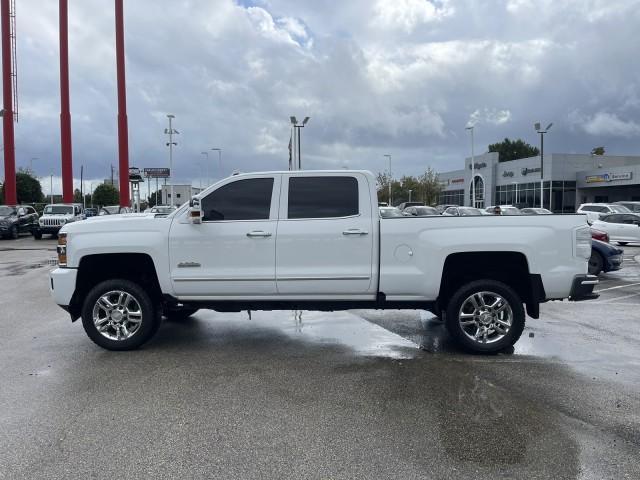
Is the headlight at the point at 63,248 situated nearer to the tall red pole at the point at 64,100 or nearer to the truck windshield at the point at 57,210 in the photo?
the truck windshield at the point at 57,210

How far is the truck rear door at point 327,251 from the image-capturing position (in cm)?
626

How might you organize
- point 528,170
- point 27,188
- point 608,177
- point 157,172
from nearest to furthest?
point 608,177, point 528,170, point 157,172, point 27,188

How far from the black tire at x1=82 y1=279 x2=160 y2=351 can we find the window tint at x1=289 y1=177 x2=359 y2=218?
78.4 inches

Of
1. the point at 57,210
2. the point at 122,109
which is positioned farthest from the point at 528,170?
the point at 57,210

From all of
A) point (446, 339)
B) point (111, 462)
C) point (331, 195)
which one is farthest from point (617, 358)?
point (111, 462)

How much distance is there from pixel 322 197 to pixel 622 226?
66.4 feet

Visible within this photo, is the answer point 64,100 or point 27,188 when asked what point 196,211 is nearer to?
point 64,100

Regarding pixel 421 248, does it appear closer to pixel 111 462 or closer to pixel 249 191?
pixel 249 191

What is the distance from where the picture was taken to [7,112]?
43.0 metres

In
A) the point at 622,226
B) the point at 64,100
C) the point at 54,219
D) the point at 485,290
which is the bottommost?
the point at 485,290

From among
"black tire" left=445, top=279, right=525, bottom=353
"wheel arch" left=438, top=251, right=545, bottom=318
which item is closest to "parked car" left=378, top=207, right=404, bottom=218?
"wheel arch" left=438, top=251, right=545, bottom=318

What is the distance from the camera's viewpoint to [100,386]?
5.38 m

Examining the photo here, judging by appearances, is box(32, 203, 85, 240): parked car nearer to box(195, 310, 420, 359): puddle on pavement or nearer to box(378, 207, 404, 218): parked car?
box(195, 310, 420, 359): puddle on pavement

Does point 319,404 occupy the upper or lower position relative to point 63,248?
lower
